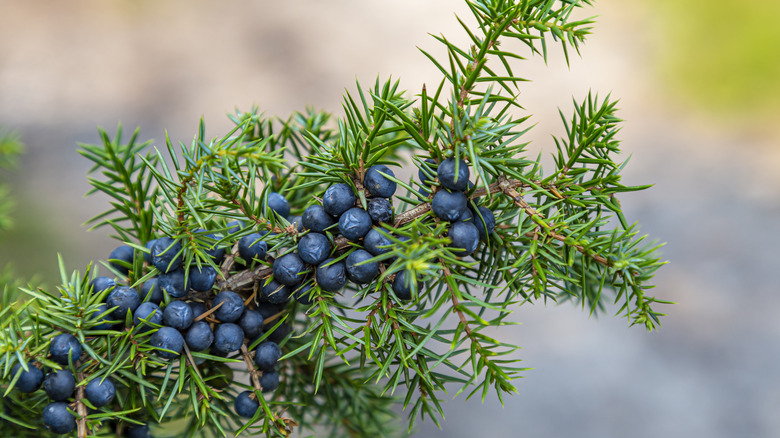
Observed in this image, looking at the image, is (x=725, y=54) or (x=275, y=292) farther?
(x=725, y=54)

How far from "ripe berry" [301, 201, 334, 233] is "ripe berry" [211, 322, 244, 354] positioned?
0.23 feet

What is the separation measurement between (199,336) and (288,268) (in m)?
0.06

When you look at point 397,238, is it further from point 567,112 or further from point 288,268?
point 567,112

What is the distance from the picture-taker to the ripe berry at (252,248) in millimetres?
289

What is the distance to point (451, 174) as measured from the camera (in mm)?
246

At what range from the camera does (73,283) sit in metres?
0.28

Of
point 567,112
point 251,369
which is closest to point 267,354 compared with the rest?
point 251,369

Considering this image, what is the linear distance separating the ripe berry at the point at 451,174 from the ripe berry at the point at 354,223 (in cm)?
4

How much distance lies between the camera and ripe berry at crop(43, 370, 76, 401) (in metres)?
0.27

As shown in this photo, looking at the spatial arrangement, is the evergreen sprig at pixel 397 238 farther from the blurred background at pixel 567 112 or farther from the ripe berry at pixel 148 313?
the blurred background at pixel 567 112

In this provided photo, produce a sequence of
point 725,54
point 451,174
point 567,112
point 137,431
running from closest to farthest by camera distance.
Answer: point 451,174 → point 137,431 → point 567,112 → point 725,54

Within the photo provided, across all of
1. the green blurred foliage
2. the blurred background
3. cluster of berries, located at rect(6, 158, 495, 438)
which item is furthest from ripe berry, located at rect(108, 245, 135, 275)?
the green blurred foliage

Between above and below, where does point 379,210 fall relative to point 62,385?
above

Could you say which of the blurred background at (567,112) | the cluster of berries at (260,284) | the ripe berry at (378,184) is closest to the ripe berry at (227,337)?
the cluster of berries at (260,284)
